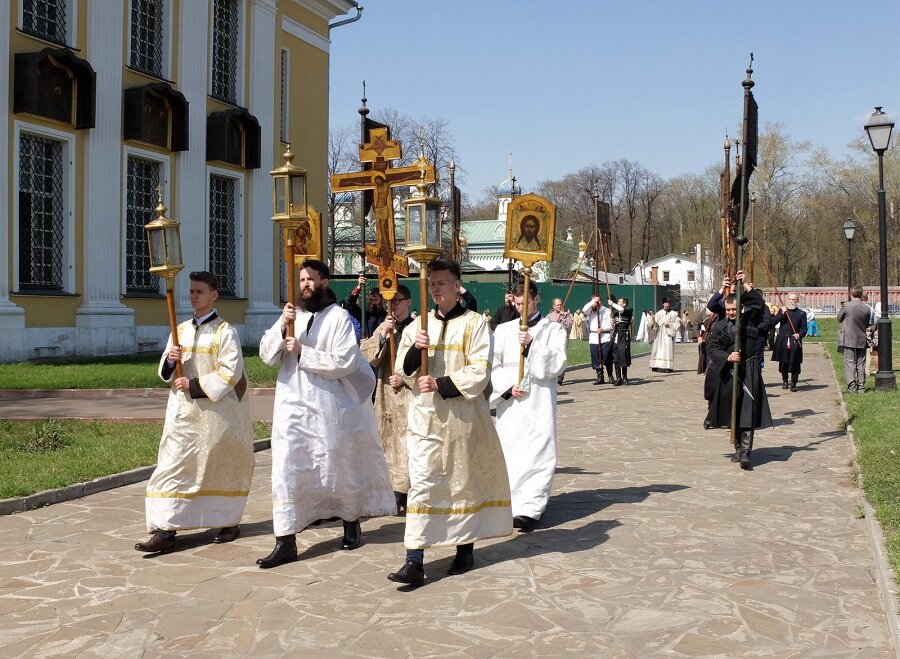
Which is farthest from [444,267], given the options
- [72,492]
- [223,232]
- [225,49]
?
[225,49]

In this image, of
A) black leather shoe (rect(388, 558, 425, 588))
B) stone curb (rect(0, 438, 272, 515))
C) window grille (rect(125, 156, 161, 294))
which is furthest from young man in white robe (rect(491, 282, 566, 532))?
window grille (rect(125, 156, 161, 294))

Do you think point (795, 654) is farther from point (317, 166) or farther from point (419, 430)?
point (317, 166)

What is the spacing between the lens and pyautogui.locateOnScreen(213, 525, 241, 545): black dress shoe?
691 cm

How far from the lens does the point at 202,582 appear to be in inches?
232

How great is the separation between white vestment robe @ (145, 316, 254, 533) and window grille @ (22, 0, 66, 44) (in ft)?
49.3

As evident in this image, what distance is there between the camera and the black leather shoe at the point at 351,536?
6.70 meters

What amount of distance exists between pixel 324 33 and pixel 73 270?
12486 millimetres

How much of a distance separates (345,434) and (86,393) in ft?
32.6

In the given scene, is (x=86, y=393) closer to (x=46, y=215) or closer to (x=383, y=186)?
(x=46, y=215)

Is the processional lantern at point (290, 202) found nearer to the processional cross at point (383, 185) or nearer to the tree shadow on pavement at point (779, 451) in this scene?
the processional cross at point (383, 185)

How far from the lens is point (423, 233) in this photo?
6.16 m

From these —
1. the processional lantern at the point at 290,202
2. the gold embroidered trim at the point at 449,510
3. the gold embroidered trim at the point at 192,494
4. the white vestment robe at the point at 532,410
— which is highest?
the processional lantern at the point at 290,202

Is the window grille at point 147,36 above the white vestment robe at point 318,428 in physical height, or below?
above

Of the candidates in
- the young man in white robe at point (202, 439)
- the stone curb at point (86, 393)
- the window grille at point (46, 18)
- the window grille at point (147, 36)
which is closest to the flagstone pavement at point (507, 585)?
the young man in white robe at point (202, 439)
